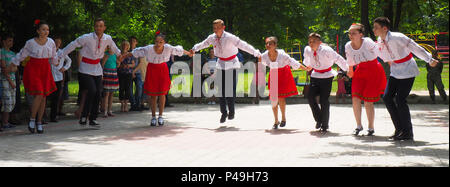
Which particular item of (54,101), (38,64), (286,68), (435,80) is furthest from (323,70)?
(435,80)

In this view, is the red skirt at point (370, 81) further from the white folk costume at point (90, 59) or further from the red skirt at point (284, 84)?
the white folk costume at point (90, 59)

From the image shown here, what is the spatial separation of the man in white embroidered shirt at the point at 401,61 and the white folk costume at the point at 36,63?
5629mm

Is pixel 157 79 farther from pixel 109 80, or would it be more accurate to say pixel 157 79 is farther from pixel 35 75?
pixel 109 80

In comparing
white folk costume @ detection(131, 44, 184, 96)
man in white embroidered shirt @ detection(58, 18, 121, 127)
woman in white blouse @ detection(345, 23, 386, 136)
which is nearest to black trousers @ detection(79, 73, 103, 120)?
man in white embroidered shirt @ detection(58, 18, 121, 127)

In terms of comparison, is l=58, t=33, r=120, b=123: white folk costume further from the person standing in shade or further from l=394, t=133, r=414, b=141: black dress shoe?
the person standing in shade

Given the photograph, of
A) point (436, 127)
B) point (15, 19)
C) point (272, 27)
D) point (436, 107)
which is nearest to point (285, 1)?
point (272, 27)

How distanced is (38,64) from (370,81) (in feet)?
18.7

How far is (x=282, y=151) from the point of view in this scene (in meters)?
8.19

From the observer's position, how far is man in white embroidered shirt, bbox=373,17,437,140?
8.95 meters

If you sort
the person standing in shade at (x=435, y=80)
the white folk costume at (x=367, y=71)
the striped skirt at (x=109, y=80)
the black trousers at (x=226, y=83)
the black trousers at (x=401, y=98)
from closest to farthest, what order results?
1. the black trousers at (x=401, y=98)
2. the white folk costume at (x=367, y=71)
3. the black trousers at (x=226, y=83)
4. the striped skirt at (x=109, y=80)
5. the person standing in shade at (x=435, y=80)

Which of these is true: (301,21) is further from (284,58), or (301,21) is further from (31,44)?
(31,44)

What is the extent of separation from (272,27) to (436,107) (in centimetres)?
701

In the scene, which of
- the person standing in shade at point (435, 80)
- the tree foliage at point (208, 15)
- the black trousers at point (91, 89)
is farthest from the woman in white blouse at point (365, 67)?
the person standing in shade at point (435, 80)

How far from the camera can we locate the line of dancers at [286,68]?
29.9 feet
